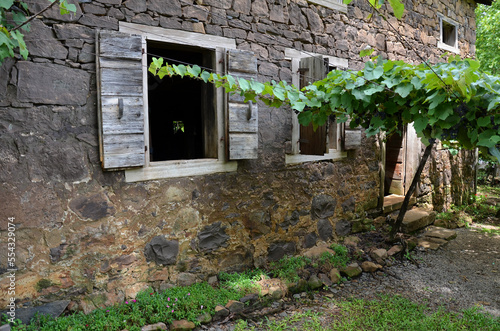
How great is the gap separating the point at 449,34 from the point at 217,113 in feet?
19.6

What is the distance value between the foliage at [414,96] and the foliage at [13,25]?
2.79 feet

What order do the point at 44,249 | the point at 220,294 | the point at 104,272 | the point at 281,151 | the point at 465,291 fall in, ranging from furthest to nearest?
the point at 281,151 < the point at 465,291 < the point at 220,294 < the point at 104,272 < the point at 44,249

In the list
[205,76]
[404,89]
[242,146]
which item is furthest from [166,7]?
[404,89]

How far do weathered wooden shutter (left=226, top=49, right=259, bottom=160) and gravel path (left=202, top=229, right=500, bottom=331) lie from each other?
5.18 ft

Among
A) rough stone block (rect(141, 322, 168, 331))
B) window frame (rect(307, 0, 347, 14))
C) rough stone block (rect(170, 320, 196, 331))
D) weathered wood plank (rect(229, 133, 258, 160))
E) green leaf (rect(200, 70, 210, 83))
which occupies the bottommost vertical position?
rough stone block (rect(170, 320, 196, 331))

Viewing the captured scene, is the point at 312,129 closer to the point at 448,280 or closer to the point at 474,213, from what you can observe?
the point at 448,280

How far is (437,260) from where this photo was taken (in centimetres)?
475

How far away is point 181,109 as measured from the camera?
7.36 metres

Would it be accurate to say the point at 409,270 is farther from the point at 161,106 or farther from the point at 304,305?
the point at 161,106

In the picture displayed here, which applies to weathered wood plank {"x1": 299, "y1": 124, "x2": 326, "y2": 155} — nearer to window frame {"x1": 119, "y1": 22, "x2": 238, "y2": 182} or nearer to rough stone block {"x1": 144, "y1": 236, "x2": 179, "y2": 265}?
window frame {"x1": 119, "y1": 22, "x2": 238, "y2": 182}

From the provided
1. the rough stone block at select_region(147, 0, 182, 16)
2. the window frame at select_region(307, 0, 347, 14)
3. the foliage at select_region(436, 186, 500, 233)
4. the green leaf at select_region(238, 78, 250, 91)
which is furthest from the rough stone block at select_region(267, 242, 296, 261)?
the foliage at select_region(436, 186, 500, 233)

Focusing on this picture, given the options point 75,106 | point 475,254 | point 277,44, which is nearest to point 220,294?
point 75,106

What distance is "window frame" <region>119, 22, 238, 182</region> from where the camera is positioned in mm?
3139

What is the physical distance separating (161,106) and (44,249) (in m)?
5.09
